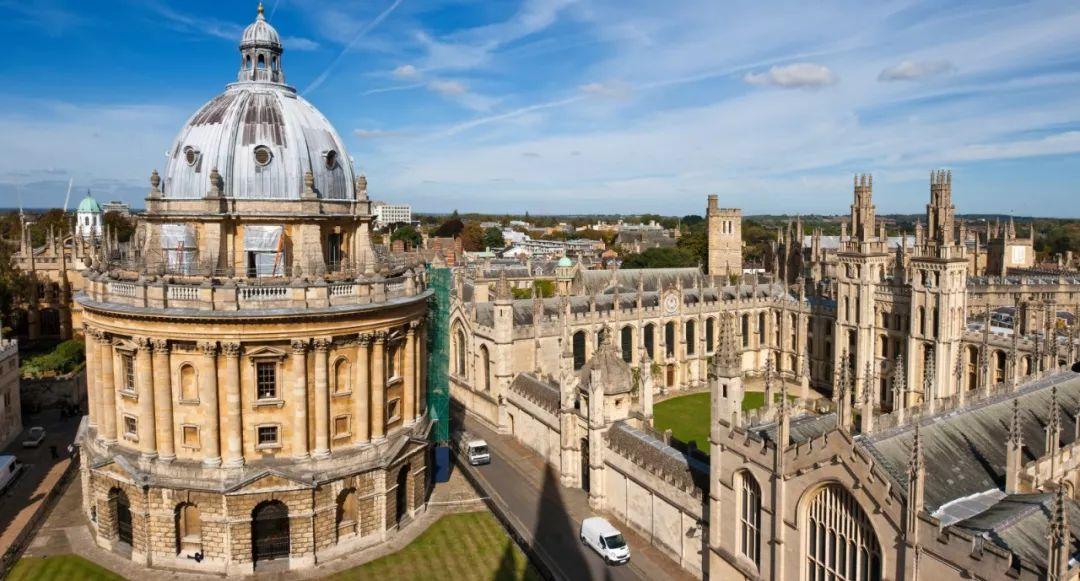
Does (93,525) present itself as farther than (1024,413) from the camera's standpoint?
Yes

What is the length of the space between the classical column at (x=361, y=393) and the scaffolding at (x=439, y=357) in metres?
8.01

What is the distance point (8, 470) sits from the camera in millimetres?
33625

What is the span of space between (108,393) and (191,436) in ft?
13.9

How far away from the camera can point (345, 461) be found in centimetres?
2777

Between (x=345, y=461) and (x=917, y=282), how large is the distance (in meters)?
34.5

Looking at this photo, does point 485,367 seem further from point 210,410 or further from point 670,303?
point 210,410

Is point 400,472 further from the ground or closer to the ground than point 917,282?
closer to the ground

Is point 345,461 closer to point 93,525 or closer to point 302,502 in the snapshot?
point 302,502

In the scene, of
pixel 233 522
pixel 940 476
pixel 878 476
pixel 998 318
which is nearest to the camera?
pixel 878 476

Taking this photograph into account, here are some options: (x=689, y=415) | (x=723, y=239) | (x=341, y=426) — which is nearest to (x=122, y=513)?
(x=341, y=426)

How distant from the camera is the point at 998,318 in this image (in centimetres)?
4931

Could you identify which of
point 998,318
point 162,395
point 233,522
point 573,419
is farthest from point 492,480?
point 998,318

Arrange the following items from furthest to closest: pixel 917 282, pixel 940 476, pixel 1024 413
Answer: pixel 917 282, pixel 1024 413, pixel 940 476

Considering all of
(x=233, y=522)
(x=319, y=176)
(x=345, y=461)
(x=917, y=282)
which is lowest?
(x=233, y=522)
